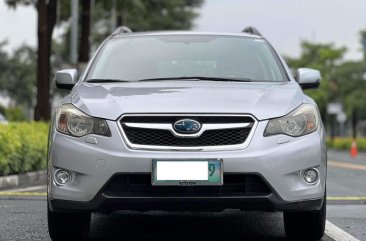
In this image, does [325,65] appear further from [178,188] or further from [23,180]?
[178,188]

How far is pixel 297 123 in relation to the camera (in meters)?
4.47

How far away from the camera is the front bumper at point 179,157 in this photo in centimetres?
421

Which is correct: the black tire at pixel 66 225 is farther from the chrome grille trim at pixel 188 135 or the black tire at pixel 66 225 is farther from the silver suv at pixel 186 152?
the chrome grille trim at pixel 188 135

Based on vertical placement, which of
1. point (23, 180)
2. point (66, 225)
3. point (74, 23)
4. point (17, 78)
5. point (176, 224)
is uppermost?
point (66, 225)

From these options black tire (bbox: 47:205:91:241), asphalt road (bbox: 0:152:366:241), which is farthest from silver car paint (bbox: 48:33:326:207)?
asphalt road (bbox: 0:152:366:241)

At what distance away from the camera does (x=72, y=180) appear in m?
4.37

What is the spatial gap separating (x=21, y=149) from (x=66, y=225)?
6.43 metres

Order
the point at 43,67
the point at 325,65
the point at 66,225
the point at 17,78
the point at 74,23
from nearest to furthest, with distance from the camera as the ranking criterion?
the point at 66,225 → the point at 43,67 → the point at 74,23 → the point at 17,78 → the point at 325,65

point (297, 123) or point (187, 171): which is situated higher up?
point (297, 123)

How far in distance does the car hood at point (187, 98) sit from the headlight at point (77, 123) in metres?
0.04

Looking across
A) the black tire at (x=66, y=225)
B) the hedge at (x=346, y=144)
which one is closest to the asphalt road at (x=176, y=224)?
the black tire at (x=66, y=225)

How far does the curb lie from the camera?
9.97 meters

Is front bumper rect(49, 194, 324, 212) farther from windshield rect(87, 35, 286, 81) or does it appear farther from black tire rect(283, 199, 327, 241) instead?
windshield rect(87, 35, 286, 81)

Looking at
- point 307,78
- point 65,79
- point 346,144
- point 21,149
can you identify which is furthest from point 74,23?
point 346,144
